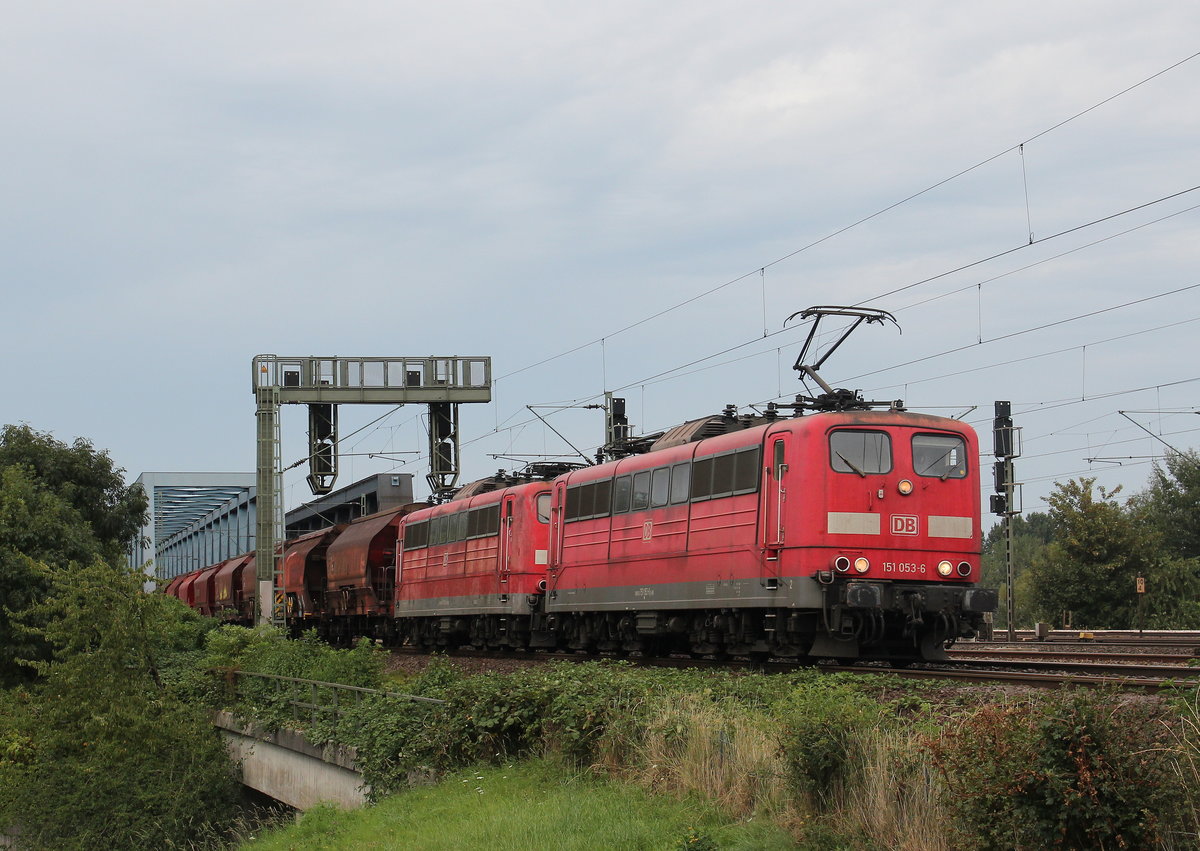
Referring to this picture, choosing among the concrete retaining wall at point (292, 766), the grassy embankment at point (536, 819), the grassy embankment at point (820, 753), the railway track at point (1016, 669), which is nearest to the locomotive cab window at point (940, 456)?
the railway track at point (1016, 669)

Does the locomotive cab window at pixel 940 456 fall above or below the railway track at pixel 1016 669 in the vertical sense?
above

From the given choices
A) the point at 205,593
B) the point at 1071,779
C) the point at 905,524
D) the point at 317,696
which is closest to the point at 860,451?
the point at 905,524

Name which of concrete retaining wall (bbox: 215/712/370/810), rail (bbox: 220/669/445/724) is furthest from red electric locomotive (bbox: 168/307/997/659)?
concrete retaining wall (bbox: 215/712/370/810)

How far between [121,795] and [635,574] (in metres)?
10.8

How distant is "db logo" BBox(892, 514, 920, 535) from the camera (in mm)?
17797

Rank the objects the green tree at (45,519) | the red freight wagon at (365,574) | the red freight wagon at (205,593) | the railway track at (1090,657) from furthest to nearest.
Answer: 1. the red freight wagon at (205,593)
2. the red freight wagon at (365,574)
3. the green tree at (45,519)
4. the railway track at (1090,657)

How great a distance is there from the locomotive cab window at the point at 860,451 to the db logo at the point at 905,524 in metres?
0.65

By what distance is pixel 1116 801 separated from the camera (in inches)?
281

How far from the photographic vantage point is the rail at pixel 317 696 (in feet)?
59.8

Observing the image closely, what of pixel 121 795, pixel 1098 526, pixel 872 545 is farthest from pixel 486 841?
pixel 1098 526

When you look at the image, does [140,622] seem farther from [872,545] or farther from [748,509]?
[872,545]

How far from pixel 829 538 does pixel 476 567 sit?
13774 millimetres

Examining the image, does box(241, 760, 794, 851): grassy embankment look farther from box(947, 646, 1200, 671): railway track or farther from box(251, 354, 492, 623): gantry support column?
box(251, 354, 492, 623): gantry support column

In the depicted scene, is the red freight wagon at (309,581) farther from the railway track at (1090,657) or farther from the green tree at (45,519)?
the railway track at (1090,657)
